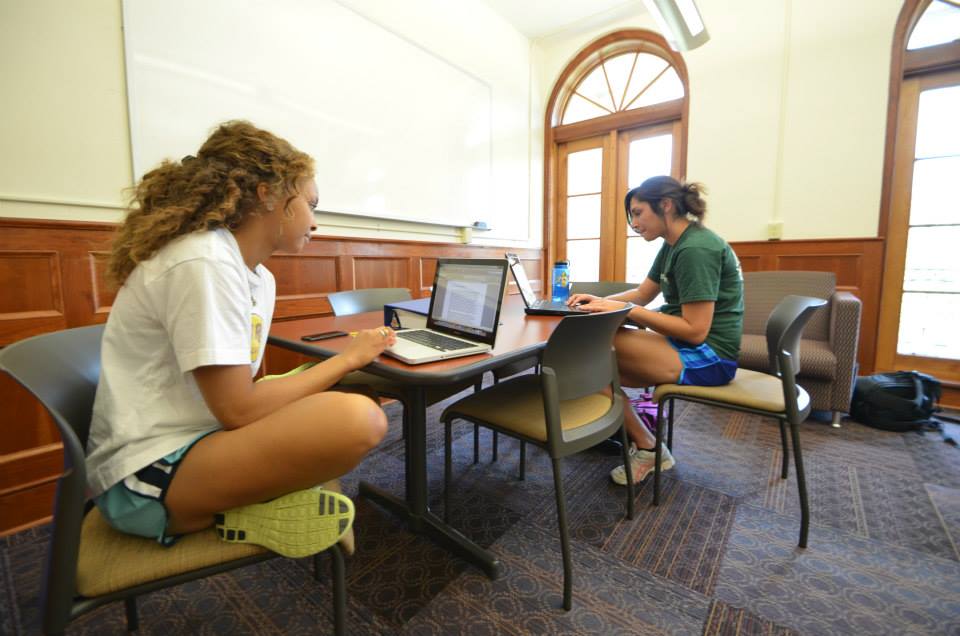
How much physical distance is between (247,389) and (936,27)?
176 inches

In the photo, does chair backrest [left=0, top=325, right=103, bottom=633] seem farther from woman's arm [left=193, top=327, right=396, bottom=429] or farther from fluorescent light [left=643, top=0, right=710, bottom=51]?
fluorescent light [left=643, top=0, right=710, bottom=51]

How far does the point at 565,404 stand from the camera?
143 cm

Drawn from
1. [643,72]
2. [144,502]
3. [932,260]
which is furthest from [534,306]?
[643,72]

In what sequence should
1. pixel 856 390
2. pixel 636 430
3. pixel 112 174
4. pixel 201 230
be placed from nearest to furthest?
pixel 201 230, pixel 112 174, pixel 636 430, pixel 856 390

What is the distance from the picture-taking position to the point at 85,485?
0.63 meters

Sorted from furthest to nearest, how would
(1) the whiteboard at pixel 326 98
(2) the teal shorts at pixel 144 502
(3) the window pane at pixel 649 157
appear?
(3) the window pane at pixel 649 157, (1) the whiteboard at pixel 326 98, (2) the teal shorts at pixel 144 502

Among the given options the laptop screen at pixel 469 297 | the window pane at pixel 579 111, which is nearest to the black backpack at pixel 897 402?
the laptop screen at pixel 469 297

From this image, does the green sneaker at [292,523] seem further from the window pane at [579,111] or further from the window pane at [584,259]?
the window pane at [579,111]

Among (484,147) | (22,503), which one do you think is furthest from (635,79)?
(22,503)

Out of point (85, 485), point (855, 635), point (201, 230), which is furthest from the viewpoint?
point (855, 635)

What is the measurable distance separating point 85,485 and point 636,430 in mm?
1827

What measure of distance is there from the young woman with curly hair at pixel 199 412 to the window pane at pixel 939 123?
4111mm

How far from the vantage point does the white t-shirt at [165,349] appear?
723 millimetres

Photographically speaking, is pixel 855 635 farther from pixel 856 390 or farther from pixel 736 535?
pixel 856 390
